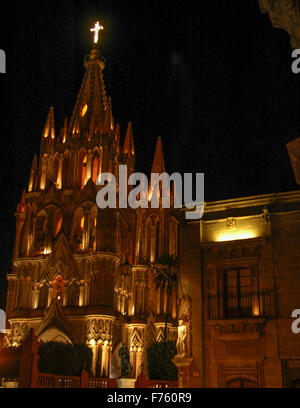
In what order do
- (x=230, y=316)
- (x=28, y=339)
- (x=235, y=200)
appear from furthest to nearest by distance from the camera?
(x=235, y=200), (x=230, y=316), (x=28, y=339)

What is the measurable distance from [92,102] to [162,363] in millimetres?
27997

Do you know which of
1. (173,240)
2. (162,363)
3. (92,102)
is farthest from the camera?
(92,102)

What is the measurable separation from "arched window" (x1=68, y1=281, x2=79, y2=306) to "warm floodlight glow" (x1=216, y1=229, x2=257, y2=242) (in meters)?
18.8

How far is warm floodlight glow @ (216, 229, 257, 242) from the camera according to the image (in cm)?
2734

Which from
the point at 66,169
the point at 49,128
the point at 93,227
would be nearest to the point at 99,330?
the point at 93,227

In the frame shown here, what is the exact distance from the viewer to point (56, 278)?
4344 centimetres

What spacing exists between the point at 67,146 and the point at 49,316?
56.5 ft

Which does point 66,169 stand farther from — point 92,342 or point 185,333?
point 185,333

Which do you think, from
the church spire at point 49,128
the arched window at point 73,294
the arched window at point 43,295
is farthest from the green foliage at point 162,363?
the church spire at point 49,128

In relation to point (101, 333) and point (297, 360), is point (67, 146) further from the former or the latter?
point (297, 360)

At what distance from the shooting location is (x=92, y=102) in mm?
52438

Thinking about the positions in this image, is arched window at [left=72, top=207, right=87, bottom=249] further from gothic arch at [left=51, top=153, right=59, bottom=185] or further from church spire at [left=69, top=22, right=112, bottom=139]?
church spire at [left=69, top=22, right=112, bottom=139]
